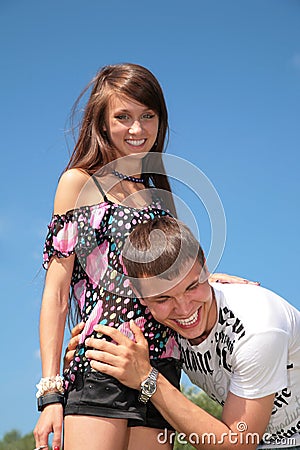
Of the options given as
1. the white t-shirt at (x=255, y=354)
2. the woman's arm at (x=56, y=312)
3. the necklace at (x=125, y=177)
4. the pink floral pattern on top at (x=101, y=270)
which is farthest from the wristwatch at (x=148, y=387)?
the necklace at (x=125, y=177)

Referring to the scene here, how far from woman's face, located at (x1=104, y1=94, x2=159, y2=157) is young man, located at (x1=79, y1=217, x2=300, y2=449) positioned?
640 millimetres

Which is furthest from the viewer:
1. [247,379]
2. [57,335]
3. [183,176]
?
[183,176]

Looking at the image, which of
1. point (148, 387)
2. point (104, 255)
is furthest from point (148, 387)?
point (104, 255)

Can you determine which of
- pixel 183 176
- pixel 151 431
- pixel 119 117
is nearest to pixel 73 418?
pixel 151 431

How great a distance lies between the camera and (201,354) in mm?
3186

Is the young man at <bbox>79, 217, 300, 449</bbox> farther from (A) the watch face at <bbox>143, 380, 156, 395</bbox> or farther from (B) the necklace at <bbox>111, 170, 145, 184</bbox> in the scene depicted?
(B) the necklace at <bbox>111, 170, 145, 184</bbox>

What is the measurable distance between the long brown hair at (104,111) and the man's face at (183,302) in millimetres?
736

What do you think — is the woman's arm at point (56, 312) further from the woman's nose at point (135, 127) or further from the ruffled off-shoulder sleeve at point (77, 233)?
the woman's nose at point (135, 127)

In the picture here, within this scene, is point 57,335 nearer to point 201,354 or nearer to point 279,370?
point 201,354

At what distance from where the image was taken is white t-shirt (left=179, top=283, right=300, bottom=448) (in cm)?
299

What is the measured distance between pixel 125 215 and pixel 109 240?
0.48ft

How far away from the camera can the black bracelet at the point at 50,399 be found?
121 inches

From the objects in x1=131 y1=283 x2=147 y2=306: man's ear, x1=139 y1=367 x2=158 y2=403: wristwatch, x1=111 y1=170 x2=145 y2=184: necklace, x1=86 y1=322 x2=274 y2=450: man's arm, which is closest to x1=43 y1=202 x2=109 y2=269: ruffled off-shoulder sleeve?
x1=111 y1=170 x2=145 y2=184: necklace

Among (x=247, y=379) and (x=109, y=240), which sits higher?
(x=109, y=240)
